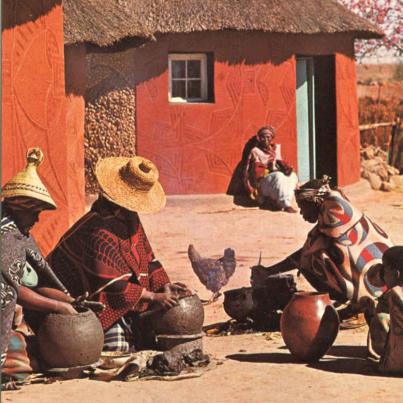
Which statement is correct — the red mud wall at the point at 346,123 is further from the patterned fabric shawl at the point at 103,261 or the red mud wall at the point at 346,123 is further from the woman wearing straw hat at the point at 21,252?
the woman wearing straw hat at the point at 21,252

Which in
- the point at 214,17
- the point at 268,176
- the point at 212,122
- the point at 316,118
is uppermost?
the point at 214,17

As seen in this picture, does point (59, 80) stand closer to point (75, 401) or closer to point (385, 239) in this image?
point (385, 239)

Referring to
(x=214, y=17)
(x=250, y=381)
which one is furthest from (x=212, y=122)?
(x=250, y=381)

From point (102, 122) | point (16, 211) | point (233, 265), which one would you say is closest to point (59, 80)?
point (233, 265)

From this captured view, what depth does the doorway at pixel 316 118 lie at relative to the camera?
17391 mm

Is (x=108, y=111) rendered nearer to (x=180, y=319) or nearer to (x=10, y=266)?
(x=180, y=319)

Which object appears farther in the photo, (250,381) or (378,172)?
(378,172)

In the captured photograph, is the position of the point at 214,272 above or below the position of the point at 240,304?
above

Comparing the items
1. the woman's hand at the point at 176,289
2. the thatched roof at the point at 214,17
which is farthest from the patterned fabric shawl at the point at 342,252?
the thatched roof at the point at 214,17

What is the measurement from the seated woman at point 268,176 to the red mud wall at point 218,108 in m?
0.34

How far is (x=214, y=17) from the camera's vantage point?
15742mm

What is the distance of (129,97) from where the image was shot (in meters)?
15.5

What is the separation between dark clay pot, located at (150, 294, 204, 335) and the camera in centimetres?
691

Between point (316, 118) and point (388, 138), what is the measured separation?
166 inches
